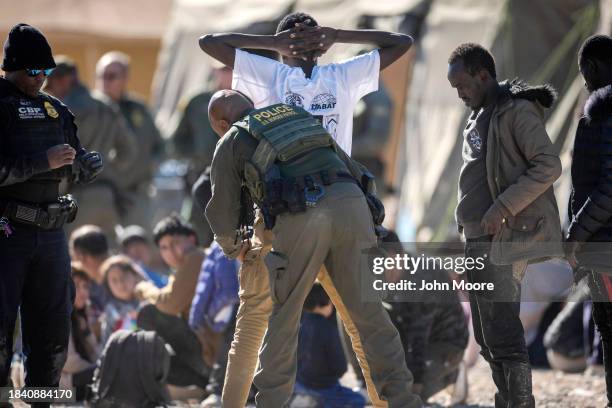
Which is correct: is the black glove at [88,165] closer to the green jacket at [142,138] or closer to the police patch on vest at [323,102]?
the police patch on vest at [323,102]

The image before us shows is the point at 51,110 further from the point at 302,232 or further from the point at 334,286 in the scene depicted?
the point at 334,286

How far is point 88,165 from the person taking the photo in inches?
249

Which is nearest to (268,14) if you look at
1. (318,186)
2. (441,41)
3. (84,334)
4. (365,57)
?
(441,41)

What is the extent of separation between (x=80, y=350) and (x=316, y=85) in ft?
8.97

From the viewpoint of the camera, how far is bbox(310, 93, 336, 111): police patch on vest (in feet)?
21.0

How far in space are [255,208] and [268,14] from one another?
842cm

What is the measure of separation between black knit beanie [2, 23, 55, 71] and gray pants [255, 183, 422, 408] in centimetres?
151

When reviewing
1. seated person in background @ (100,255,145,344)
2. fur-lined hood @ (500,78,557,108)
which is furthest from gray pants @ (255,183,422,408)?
seated person in background @ (100,255,145,344)

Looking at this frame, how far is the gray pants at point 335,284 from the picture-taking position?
5.66m

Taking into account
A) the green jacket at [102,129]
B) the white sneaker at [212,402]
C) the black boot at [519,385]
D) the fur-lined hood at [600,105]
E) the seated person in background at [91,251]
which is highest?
the green jacket at [102,129]

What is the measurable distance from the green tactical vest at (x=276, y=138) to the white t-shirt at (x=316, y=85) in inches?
21.2

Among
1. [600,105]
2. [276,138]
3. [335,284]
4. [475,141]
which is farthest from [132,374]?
[600,105]

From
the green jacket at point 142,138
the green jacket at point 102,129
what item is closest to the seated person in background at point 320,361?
the green jacket at point 102,129

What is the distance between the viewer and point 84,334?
8.12 m
